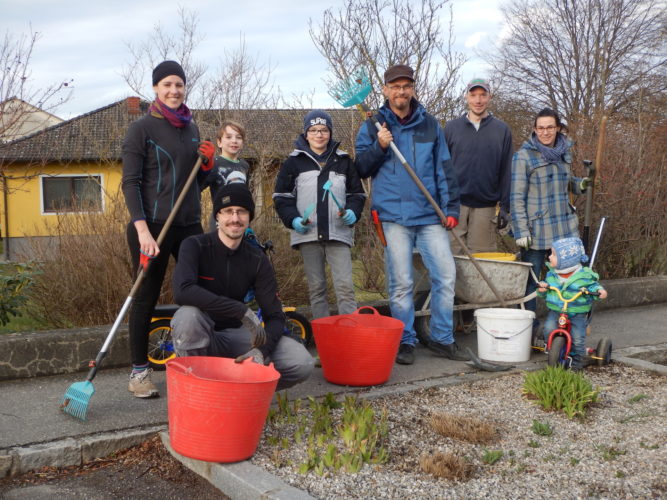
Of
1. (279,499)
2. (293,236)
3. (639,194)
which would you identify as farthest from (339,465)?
(639,194)

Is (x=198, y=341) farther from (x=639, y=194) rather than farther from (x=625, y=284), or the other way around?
(x=639, y=194)

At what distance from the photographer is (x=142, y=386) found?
4395 mm

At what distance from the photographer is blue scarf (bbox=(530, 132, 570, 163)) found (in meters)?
5.79

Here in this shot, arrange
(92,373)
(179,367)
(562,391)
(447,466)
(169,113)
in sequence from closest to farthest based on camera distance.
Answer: (447,466) < (179,367) < (92,373) < (562,391) < (169,113)

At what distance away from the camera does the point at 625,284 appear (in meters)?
8.33

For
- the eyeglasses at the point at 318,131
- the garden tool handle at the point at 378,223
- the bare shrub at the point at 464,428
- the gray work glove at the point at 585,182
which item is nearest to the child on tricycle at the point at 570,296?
the gray work glove at the point at 585,182

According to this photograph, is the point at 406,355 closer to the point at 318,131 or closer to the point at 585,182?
the point at 318,131

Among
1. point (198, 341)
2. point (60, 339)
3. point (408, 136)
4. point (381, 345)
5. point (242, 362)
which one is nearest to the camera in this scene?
point (242, 362)

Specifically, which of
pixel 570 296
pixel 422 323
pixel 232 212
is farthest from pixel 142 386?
pixel 570 296

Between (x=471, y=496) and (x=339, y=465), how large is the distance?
63 cm

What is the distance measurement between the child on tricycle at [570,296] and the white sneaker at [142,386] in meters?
2.88

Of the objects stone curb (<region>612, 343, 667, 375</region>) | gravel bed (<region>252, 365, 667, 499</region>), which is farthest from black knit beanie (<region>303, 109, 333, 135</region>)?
stone curb (<region>612, 343, 667, 375</region>)

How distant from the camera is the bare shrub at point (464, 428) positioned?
3688 mm

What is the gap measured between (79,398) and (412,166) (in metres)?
2.99
